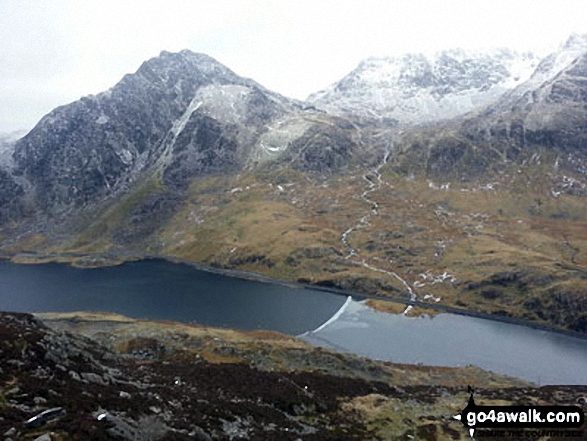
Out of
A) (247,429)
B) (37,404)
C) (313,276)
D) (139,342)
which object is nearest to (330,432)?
(247,429)

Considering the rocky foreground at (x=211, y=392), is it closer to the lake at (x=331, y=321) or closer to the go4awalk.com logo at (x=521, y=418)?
the go4awalk.com logo at (x=521, y=418)

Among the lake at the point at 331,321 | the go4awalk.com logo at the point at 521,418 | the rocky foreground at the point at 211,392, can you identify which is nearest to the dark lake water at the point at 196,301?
the lake at the point at 331,321

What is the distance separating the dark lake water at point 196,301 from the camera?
14425cm

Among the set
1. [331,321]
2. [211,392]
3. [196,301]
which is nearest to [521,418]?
[211,392]

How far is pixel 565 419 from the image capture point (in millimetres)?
63844

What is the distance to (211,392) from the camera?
5522cm

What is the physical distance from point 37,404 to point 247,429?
63.6 feet

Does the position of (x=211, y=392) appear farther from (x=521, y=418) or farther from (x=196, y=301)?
(x=196, y=301)

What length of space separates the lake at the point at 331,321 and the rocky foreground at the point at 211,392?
579 inches

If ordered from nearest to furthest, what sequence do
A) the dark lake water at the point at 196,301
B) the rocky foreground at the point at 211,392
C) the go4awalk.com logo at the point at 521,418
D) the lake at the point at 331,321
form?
the rocky foreground at the point at 211,392 < the go4awalk.com logo at the point at 521,418 < the lake at the point at 331,321 < the dark lake water at the point at 196,301

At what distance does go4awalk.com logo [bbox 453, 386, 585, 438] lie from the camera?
57.8m

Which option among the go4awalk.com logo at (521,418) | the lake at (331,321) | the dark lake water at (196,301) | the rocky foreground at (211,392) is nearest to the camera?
the rocky foreground at (211,392)

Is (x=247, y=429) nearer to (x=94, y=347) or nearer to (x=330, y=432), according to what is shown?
(x=330, y=432)

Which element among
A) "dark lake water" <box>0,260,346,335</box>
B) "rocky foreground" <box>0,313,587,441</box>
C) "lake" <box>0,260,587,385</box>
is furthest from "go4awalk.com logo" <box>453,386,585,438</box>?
"dark lake water" <box>0,260,346,335</box>
